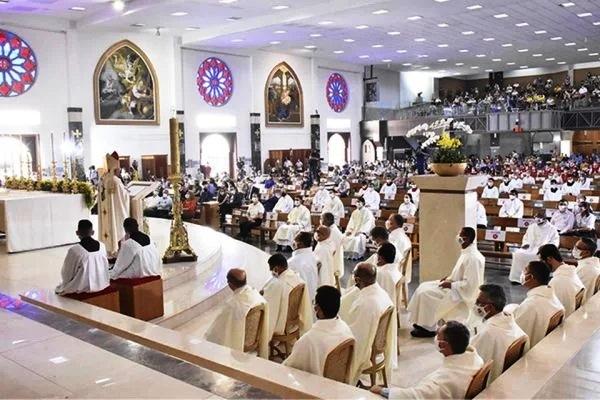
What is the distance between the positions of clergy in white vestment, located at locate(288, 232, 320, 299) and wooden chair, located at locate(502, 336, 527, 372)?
3.55 metres

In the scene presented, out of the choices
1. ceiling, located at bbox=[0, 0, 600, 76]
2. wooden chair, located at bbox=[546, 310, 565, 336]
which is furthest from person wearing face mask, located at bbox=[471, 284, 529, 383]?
ceiling, located at bbox=[0, 0, 600, 76]

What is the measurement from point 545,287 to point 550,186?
1197cm

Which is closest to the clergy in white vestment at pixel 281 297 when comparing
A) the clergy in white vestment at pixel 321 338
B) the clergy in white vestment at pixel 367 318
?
the clergy in white vestment at pixel 367 318

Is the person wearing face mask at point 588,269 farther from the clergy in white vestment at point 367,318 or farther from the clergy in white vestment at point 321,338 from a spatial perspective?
the clergy in white vestment at point 321,338

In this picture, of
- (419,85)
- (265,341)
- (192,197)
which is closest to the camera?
(265,341)

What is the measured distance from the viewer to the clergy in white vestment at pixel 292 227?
39.9 ft

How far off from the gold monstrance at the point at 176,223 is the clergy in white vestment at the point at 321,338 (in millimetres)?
4692

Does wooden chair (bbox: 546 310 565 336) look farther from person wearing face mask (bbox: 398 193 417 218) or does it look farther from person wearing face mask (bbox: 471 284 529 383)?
person wearing face mask (bbox: 398 193 417 218)

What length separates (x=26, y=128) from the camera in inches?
749

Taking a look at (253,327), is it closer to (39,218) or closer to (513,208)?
(39,218)

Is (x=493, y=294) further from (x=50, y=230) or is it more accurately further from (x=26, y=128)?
(x=26, y=128)

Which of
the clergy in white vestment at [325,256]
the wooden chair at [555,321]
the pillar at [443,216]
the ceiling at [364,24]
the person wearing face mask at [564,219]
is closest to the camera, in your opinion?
the wooden chair at [555,321]

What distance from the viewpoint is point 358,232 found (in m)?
11.8

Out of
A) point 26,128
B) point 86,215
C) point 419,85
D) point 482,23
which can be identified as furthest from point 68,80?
point 419,85
